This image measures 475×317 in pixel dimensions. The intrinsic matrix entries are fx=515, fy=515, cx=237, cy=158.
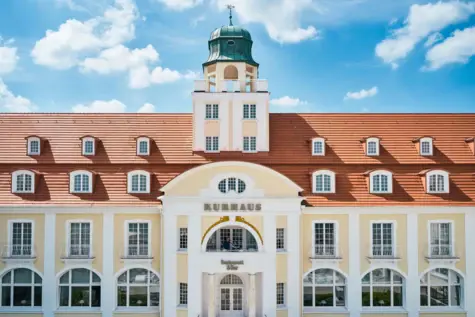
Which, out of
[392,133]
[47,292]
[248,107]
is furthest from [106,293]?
[392,133]

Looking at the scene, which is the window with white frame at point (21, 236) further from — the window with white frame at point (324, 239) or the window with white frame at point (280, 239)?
the window with white frame at point (324, 239)

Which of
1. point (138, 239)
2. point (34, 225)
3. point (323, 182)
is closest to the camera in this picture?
point (34, 225)

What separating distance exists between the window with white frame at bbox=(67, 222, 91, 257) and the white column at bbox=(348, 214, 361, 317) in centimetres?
1726

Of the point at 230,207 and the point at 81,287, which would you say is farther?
the point at 81,287

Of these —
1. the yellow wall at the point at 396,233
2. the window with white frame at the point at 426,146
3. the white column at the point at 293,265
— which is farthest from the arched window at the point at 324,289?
the window with white frame at the point at 426,146

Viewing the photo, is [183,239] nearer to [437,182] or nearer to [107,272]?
[107,272]

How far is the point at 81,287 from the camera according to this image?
112 feet

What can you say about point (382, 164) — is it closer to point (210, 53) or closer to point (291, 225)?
point (291, 225)

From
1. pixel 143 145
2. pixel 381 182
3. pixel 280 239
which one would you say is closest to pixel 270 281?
pixel 280 239

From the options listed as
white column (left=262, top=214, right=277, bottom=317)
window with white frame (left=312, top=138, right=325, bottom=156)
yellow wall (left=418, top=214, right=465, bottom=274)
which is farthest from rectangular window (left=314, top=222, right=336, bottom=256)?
yellow wall (left=418, top=214, right=465, bottom=274)

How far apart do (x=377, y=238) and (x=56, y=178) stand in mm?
22006

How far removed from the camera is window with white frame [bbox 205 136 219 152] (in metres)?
36.8

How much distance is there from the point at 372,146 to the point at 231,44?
41.4 feet

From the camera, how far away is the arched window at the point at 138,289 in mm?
34250
